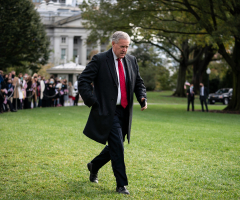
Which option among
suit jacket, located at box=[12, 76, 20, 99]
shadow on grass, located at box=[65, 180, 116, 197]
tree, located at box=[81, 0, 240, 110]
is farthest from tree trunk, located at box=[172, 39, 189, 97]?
shadow on grass, located at box=[65, 180, 116, 197]

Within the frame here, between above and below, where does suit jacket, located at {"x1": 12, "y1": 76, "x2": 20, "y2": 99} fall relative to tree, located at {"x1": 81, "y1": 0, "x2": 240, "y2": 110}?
below

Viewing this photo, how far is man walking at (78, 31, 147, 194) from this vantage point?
518cm

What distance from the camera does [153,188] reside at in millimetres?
5395

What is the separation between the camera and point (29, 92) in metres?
23.1

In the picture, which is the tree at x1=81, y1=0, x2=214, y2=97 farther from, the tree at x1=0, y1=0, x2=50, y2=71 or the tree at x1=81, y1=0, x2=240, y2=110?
the tree at x1=0, y1=0, x2=50, y2=71

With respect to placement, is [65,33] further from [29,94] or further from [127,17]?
[29,94]

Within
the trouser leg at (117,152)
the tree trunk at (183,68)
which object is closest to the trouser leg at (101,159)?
the trouser leg at (117,152)

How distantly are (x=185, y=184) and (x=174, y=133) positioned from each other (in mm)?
6564

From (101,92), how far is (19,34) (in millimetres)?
31366

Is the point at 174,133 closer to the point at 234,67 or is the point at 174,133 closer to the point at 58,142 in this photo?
the point at 58,142

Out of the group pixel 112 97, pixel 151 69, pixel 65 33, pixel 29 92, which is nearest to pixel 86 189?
pixel 112 97

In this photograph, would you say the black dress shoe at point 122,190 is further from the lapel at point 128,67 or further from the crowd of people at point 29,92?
the crowd of people at point 29,92

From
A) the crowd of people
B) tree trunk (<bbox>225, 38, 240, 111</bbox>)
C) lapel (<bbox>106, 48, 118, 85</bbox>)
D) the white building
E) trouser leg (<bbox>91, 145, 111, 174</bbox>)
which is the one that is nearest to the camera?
lapel (<bbox>106, 48, 118, 85</bbox>)

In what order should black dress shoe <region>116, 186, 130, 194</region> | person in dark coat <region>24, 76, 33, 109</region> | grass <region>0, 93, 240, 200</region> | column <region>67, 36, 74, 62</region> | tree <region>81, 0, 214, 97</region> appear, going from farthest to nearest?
1. column <region>67, 36, 74, 62</region>
2. tree <region>81, 0, 214, 97</region>
3. person in dark coat <region>24, 76, 33, 109</region>
4. grass <region>0, 93, 240, 200</region>
5. black dress shoe <region>116, 186, 130, 194</region>
